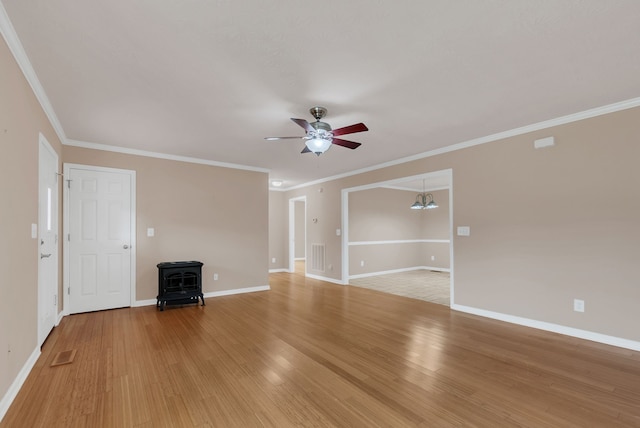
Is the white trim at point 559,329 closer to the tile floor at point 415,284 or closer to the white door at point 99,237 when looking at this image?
the tile floor at point 415,284

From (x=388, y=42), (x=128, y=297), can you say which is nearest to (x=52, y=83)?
(x=388, y=42)

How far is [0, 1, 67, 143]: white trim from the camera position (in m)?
1.91

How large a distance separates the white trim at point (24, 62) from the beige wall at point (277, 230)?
562cm

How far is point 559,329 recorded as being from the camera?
3605mm

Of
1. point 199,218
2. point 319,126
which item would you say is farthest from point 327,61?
point 199,218

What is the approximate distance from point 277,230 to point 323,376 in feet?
21.3

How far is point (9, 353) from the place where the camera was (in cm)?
215

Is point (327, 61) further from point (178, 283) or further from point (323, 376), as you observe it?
point (178, 283)

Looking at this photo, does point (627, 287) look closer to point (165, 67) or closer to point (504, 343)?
point (504, 343)

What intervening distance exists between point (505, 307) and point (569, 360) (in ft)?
4.04

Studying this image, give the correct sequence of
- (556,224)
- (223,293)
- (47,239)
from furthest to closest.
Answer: (223,293) < (556,224) < (47,239)

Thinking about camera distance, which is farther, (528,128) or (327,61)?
(528,128)

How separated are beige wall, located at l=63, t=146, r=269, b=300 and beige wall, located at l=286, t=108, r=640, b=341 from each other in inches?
150

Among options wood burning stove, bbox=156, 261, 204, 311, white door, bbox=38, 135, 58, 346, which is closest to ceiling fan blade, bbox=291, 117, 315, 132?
white door, bbox=38, 135, 58, 346
